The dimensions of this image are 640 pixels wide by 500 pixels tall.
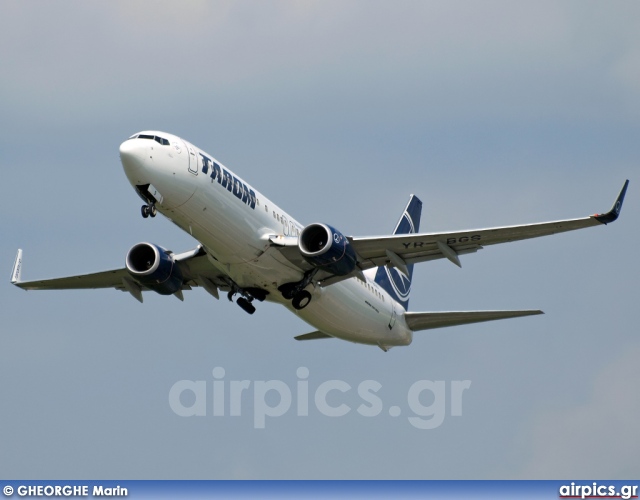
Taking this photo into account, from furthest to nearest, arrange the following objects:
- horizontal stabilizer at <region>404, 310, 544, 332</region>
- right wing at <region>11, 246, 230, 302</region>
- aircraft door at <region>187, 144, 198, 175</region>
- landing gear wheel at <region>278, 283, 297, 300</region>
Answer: horizontal stabilizer at <region>404, 310, 544, 332</region>
right wing at <region>11, 246, 230, 302</region>
landing gear wheel at <region>278, 283, 297, 300</region>
aircraft door at <region>187, 144, 198, 175</region>

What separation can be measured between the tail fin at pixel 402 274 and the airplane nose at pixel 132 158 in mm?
15346

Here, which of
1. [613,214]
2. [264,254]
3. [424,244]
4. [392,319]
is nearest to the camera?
[613,214]

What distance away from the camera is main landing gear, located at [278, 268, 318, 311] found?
1817 inches

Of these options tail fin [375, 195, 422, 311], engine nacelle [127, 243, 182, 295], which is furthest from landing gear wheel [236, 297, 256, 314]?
tail fin [375, 195, 422, 311]

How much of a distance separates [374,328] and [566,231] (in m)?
11.2

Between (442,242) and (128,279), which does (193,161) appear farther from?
(128,279)

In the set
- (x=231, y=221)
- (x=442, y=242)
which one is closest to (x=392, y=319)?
(x=442, y=242)

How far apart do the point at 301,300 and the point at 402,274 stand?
494 inches

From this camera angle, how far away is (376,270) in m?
56.2

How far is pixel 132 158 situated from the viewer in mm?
40625

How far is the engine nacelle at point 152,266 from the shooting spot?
151 feet

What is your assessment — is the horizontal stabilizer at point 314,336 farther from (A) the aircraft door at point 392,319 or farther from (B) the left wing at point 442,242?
(B) the left wing at point 442,242

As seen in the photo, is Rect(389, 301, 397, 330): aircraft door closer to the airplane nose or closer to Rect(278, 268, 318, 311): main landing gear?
Rect(278, 268, 318, 311): main landing gear

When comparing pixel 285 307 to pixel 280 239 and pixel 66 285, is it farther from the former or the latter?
pixel 66 285
